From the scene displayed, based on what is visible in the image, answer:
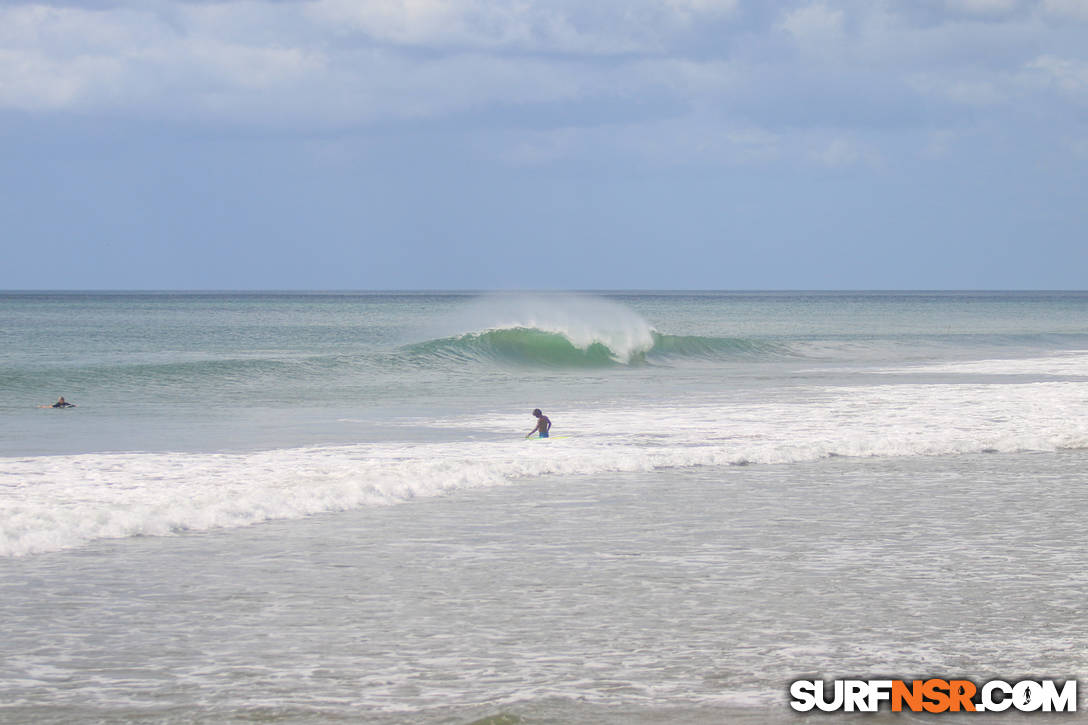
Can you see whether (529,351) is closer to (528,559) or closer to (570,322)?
(570,322)

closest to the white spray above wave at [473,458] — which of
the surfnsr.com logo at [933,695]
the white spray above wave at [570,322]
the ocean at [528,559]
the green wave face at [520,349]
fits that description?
the ocean at [528,559]

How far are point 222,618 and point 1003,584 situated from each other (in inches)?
196

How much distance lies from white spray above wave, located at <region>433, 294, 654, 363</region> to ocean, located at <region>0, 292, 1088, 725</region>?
19814 mm

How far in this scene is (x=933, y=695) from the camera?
5316 millimetres

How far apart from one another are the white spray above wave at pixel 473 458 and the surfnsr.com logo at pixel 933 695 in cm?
587

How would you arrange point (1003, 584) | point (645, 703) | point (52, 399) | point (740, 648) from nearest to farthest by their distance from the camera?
point (645, 703) → point (740, 648) → point (1003, 584) → point (52, 399)

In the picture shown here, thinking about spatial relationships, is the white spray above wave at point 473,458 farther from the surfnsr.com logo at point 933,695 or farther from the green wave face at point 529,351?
the green wave face at point 529,351

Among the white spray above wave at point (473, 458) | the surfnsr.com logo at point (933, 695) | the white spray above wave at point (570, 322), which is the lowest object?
the surfnsr.com logo at point (933, 695)

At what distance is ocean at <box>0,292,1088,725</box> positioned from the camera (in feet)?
18.4

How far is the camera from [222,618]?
22.1 ft

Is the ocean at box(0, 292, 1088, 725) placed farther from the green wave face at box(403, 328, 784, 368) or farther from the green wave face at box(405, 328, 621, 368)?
the green wave face at box(405, 328, 621, 368)

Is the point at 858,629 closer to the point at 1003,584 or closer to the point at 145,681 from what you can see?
the point at 1003,584

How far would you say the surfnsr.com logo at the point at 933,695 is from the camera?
5.16m

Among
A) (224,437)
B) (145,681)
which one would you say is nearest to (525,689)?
(145,681)
